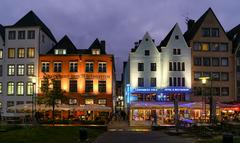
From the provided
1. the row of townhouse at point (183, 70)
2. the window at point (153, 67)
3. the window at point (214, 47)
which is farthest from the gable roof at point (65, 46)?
the window at point (214, 47)

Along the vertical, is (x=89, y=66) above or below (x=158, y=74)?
above

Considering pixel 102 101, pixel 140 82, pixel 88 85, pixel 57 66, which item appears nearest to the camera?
pixel 140 82

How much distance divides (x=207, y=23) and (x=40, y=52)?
94.6 ft

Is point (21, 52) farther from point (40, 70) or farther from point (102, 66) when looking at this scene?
point (102, 66)

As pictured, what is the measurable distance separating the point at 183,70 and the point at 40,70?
23831 millimetres

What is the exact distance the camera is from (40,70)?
70.6 m

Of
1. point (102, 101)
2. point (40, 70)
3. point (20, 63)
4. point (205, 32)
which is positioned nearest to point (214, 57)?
point (205, 32)

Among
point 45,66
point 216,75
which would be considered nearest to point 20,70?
point 45,66

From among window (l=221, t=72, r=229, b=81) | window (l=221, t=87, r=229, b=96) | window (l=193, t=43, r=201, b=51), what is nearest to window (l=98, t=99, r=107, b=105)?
window (l=193, t=43, r=201, b=51)

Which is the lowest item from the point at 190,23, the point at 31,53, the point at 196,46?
the point at 31,53

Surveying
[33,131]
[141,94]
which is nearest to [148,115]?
[141,94]

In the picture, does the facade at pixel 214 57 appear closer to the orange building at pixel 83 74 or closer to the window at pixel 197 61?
the window at pixel 197 61

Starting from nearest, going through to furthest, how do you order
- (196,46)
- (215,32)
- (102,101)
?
1. (102,101)
2. (196,46)
3. (215,32)

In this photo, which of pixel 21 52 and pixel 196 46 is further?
pixel 196 46
